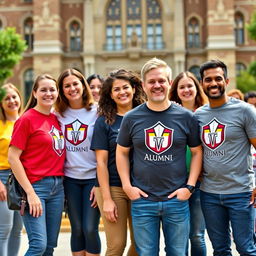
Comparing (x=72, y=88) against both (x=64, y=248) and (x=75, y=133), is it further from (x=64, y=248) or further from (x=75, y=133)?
(x=64, y=248)

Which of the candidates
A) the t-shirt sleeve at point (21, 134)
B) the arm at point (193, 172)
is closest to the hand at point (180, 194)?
the arm at point (193, 172)

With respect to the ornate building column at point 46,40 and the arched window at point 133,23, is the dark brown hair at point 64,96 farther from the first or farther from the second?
the arched window at point 133,23

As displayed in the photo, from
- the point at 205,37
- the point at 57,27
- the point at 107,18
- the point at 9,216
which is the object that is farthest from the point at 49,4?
the point at 9,216

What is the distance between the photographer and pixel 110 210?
4.03 m

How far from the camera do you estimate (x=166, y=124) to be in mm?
3756

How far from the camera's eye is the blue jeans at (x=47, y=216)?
13.4 ft

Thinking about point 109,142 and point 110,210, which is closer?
point 110,210

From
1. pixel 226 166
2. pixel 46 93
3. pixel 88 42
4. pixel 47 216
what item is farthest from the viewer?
pixel 88 42

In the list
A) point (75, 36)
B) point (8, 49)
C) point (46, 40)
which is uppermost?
point (75, 36)

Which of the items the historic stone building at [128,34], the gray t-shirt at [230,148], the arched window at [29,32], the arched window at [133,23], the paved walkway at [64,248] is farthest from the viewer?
the arched window at [29,32]

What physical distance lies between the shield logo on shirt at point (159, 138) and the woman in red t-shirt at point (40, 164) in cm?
116

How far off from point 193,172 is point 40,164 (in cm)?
157

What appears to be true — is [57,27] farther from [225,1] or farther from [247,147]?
[247,147]

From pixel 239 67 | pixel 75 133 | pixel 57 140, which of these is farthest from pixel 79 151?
pixel 239 67
